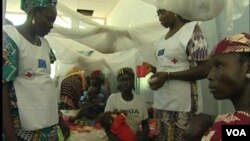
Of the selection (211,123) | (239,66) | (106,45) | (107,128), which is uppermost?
(106,45)

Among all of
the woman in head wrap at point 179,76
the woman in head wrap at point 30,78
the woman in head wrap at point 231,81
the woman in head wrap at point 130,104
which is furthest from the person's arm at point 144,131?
the woman in head wrap at point 231,81

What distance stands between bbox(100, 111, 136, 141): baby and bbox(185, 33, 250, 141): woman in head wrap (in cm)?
56

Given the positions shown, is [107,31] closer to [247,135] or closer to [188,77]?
[188,77]

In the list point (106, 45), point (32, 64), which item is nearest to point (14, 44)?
point (32, 64)

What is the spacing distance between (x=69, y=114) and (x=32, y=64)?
377mm

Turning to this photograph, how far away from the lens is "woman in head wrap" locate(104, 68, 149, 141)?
1.14m

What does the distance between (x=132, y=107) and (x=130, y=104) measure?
0.02 metres

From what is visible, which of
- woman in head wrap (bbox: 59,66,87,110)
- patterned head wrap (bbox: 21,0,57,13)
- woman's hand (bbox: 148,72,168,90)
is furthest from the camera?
woman in head wrap (bbox: 59,66,87,110)

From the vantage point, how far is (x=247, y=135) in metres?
0.47

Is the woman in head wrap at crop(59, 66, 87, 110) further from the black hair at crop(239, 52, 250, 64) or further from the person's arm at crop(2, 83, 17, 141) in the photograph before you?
the black hair at crop(239, 52, 250, 64)

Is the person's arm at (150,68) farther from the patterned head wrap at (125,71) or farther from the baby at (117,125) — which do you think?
the baby at (117,125)

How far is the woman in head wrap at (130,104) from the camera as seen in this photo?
114cm

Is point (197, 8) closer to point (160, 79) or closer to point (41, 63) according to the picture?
point (160, 79)

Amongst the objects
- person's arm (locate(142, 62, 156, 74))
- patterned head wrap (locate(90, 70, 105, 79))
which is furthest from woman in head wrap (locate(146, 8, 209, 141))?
patterned head wrap (locate(90, 70, 105, 79))
